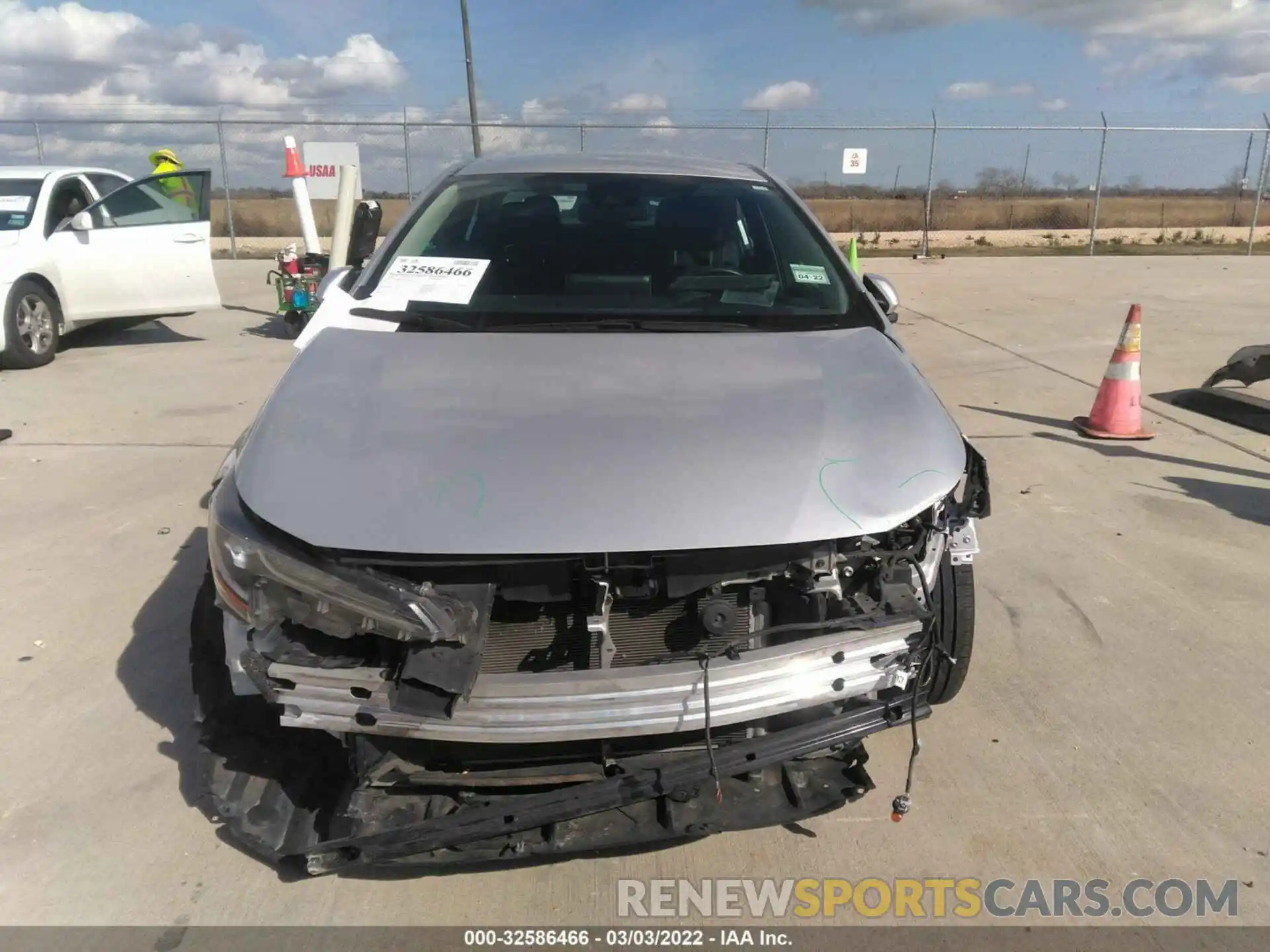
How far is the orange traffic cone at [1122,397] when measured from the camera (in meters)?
5.80

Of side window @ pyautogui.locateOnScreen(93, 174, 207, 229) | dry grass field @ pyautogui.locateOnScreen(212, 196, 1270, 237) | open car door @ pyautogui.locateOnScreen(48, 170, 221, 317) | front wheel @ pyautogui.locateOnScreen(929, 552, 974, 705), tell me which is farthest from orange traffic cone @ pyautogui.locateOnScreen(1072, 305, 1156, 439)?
dry grass field @ pyautogui.locateOnScreen(212, 196, 1270, 237)

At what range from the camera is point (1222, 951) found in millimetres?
2129

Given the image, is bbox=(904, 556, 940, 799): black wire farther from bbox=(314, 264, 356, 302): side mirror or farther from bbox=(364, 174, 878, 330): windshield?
bbox=(314, 264, 356, 302): side mirror

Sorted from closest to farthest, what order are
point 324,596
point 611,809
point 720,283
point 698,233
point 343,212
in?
point 324,596 < point 611,809 < point 720,283 < point 698,233 < point 343,212

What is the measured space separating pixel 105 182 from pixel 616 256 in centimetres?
802

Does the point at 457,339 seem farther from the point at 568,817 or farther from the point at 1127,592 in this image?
the point at 1127,592

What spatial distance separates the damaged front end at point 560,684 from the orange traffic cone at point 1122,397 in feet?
13.9

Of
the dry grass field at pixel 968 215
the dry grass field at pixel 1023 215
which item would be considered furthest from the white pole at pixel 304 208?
the dry grass field at pixel 1023 215

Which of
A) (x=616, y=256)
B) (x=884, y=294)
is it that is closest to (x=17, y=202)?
(x=616, y=256)

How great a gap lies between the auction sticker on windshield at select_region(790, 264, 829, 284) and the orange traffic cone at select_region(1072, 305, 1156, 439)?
3.36 m

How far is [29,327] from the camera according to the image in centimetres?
783

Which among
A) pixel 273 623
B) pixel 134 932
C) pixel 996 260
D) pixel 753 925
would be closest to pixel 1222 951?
pixel 753 925

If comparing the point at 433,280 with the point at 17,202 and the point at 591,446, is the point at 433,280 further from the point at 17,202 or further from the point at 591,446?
the point at 17,202

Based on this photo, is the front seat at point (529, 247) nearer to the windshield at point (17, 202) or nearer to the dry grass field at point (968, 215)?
the windshield at point (17, 202)
